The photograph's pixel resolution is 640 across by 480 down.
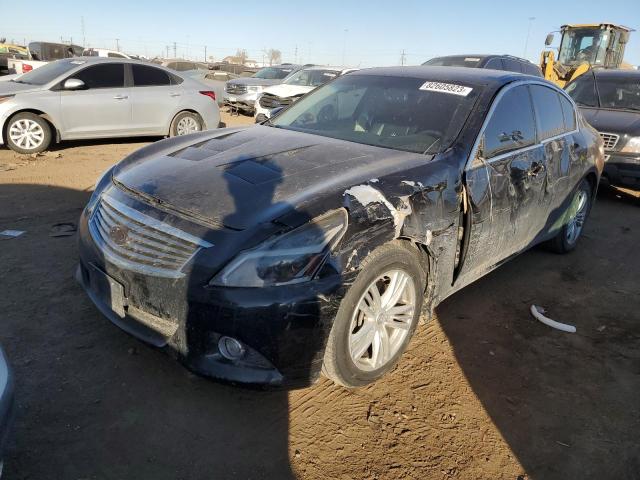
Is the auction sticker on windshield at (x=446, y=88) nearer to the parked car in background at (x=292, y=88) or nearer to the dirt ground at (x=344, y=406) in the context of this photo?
the dirt ground at (x=344, y=406)

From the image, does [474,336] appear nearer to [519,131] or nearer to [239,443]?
[519,131]

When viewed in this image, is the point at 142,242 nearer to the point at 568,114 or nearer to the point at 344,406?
the point at 344,406

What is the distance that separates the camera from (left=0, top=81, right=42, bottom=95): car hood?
7863 mm

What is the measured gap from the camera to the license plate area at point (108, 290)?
2.59 m

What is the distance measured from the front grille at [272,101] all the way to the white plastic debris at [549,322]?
9.90 metres

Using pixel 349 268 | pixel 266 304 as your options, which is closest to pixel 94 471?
pixel 266 304

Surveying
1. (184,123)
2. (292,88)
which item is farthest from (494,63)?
(184,123)

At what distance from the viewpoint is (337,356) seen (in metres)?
2.52

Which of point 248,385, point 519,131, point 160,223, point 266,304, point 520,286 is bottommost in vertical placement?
point 520,286

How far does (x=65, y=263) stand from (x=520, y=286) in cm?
388

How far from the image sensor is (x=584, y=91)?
8750 millimetres

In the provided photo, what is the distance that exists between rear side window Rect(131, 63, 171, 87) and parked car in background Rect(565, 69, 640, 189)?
739 centimetres

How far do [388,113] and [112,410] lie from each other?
2658mm

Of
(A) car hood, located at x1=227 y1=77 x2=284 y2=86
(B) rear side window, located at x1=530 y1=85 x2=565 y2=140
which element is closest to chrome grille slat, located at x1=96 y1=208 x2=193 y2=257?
(B) rear side window, located at x1=530 y1=85 x2=565 y2=140
